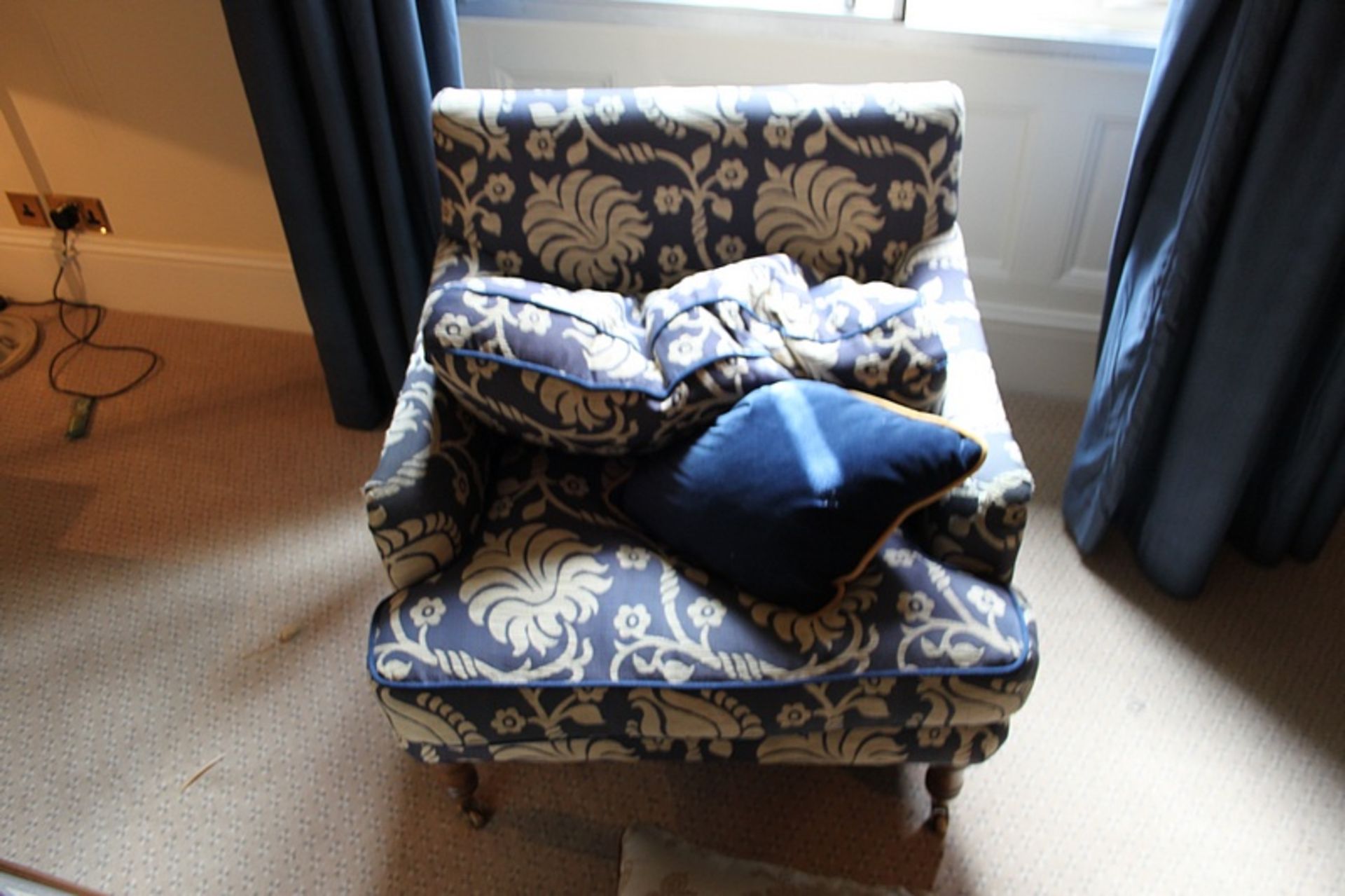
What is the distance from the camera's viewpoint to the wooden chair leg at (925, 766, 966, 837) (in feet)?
4.35

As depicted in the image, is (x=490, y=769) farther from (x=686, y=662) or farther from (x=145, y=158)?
(x=145, y=158)

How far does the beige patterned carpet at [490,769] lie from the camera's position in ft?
4.56

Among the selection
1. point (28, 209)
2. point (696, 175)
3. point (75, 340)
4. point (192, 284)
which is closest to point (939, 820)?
point (696, 175)

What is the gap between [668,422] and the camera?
1261 mm

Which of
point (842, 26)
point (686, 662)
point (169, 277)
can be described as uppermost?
point (842, 26)

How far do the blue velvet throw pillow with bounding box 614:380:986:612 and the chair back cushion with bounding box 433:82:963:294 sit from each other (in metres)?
0.31

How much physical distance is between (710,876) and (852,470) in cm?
59

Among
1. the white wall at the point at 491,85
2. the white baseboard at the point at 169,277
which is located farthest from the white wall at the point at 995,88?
the white baseboard at the point at 169,277

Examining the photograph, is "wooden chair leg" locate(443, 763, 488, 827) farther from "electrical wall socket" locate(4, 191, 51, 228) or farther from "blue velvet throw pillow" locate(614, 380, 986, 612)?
"electrical wall socket" locate(4, 191, 51, 228)

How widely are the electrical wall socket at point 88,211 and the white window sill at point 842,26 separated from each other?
98 centimetres

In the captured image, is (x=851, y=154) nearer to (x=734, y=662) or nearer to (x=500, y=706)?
(x=734, y=662)

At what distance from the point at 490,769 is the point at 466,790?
0.13 metres

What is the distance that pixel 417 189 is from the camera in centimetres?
177

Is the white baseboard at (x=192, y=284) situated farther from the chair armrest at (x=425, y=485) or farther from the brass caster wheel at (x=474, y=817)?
the brass caster wheel at (x=474, y=817)
